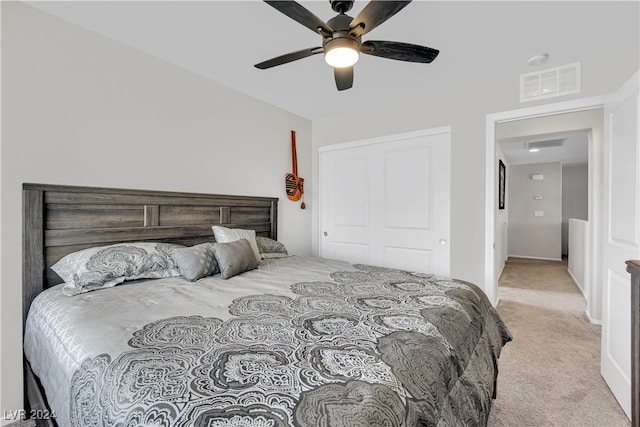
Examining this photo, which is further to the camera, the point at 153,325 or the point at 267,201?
the point at 267,201

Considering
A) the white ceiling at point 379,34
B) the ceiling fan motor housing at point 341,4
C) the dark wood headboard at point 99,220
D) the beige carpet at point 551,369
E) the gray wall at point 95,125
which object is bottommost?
the beige carpet at point 551,369

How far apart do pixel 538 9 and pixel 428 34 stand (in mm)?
666

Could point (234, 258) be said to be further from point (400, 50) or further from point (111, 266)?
point (400, 50)

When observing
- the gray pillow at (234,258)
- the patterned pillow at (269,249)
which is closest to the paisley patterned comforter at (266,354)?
the gray pillow at (234,258)

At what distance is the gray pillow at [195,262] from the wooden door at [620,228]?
2.71 meters

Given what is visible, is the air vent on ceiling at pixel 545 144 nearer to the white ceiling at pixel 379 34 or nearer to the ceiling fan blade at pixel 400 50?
the white ceiling at pixel 379 34

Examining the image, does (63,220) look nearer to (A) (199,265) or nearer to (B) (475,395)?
(A) (199,265)

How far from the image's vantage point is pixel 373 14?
1379 mm

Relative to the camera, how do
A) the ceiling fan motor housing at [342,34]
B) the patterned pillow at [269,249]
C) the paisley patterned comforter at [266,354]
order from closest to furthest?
the paisley patterned comforter at [266,354]
the ceiling fan motor housing at [342,34]
the patterned pillow at [269,249]

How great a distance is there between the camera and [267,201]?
11.1ft

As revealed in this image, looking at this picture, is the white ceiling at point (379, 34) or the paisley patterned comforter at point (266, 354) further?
the white ceiling at point (379, 34)

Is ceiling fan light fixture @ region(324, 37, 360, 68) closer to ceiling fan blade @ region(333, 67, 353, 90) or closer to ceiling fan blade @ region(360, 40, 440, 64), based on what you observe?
ceiling fan blade @ region(360, 40, 440, 64)

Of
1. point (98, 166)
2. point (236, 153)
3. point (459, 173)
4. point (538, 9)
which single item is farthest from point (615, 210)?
point (98, 166)

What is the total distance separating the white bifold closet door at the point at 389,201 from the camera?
320cm
